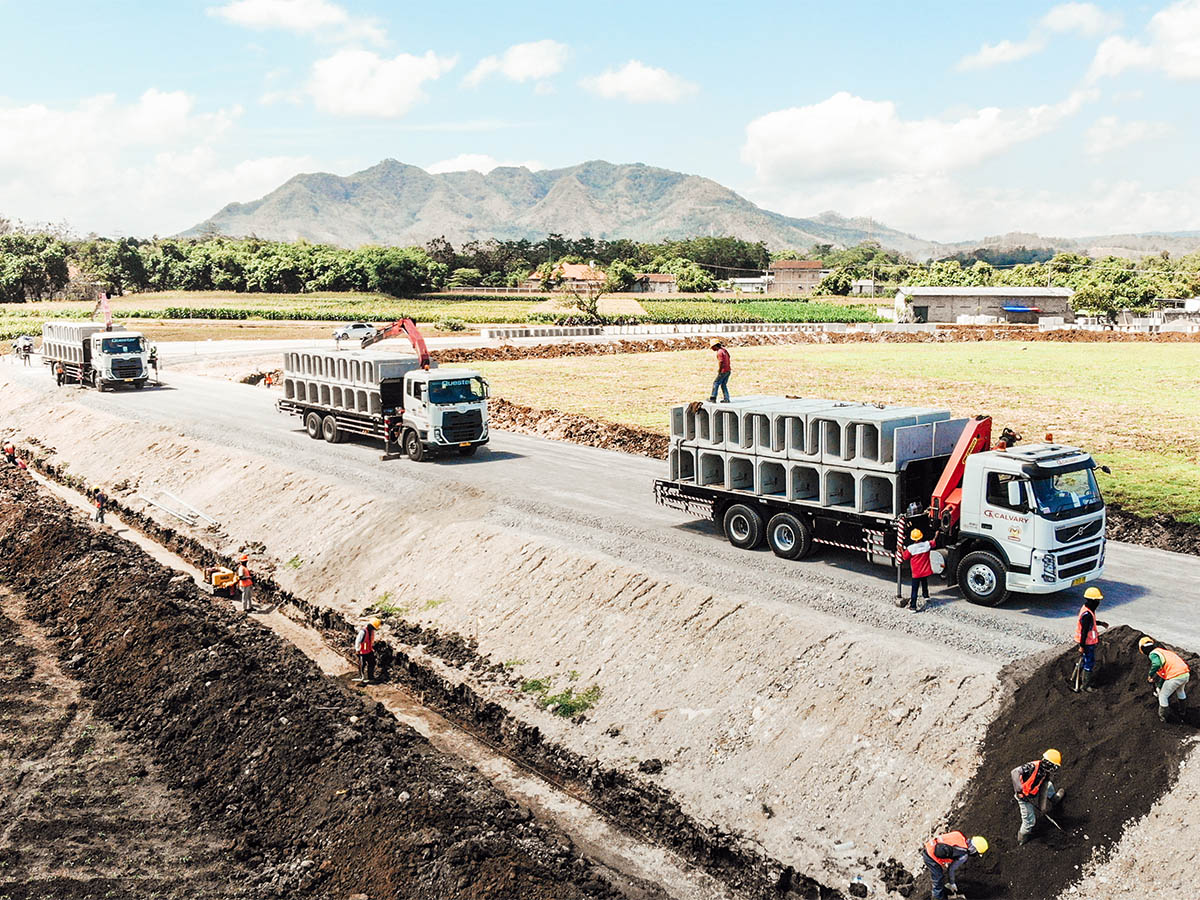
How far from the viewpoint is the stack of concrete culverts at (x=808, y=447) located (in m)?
19.3

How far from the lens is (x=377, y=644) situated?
20703mm

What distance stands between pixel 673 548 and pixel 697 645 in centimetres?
461

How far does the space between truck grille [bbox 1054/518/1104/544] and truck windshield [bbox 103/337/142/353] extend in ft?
155

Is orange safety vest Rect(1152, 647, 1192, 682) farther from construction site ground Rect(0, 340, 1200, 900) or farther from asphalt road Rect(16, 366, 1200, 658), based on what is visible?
asphalt road Rect(16, 366, 1200, 658)

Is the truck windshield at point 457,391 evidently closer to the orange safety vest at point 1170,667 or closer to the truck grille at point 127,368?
the orange safety vest at point 1170,667

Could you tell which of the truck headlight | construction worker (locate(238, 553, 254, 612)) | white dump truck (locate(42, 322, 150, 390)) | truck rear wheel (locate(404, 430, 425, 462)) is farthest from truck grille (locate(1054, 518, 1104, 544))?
white dump truck (locate(42, 322, 150, 390))

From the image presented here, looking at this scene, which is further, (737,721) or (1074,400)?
(1074,400)

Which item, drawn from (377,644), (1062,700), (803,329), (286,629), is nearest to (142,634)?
(286,629)

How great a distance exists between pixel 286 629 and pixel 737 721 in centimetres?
1171

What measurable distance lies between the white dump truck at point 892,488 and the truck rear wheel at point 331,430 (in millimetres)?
16530

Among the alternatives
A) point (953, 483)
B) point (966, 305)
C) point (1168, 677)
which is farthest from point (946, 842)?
point (966, 305)

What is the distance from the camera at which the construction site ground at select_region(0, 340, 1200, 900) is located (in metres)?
13.7

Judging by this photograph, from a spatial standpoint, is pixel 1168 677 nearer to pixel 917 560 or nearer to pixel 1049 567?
pixel 1049 567

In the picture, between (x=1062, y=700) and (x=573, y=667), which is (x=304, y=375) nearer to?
(x=573, y=667)
